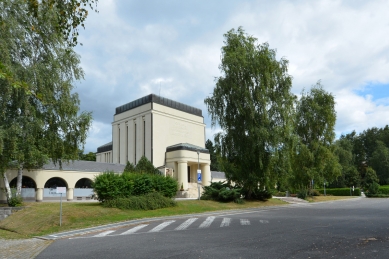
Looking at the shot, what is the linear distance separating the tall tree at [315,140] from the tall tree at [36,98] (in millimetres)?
27356

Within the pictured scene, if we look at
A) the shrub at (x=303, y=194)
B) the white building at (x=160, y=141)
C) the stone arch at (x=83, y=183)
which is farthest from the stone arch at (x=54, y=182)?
the shrub at (x=303, y=194)

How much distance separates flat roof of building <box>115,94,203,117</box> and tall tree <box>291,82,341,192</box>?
59.5 ft

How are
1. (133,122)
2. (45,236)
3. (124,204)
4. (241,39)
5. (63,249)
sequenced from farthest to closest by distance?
1. (133,122)
2. (241,39)
3. (124,204)
4. (45,236)
5. (63,249)

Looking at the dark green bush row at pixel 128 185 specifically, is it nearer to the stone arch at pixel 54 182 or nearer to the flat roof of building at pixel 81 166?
the flat roof of building at pixel 81 166

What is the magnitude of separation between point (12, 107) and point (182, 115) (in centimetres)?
3376

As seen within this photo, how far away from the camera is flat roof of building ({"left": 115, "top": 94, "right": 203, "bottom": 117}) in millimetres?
50844

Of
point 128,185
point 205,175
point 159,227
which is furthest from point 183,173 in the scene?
point 159,227

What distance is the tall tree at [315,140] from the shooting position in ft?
137

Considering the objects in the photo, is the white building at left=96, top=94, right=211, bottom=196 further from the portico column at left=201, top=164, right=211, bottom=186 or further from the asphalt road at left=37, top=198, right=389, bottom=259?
the asphalt road at left=37, top=198, right=389, bottom=259

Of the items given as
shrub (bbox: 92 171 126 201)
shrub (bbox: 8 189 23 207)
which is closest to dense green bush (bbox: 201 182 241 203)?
shrub (bbox: 92 171 126 201)

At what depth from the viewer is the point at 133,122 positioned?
173 ft

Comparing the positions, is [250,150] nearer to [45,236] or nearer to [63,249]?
[45,236]

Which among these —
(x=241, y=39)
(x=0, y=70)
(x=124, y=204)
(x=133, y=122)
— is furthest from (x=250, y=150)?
(x=133, y=122)

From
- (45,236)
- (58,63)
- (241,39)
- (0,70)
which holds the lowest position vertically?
(45,236)
